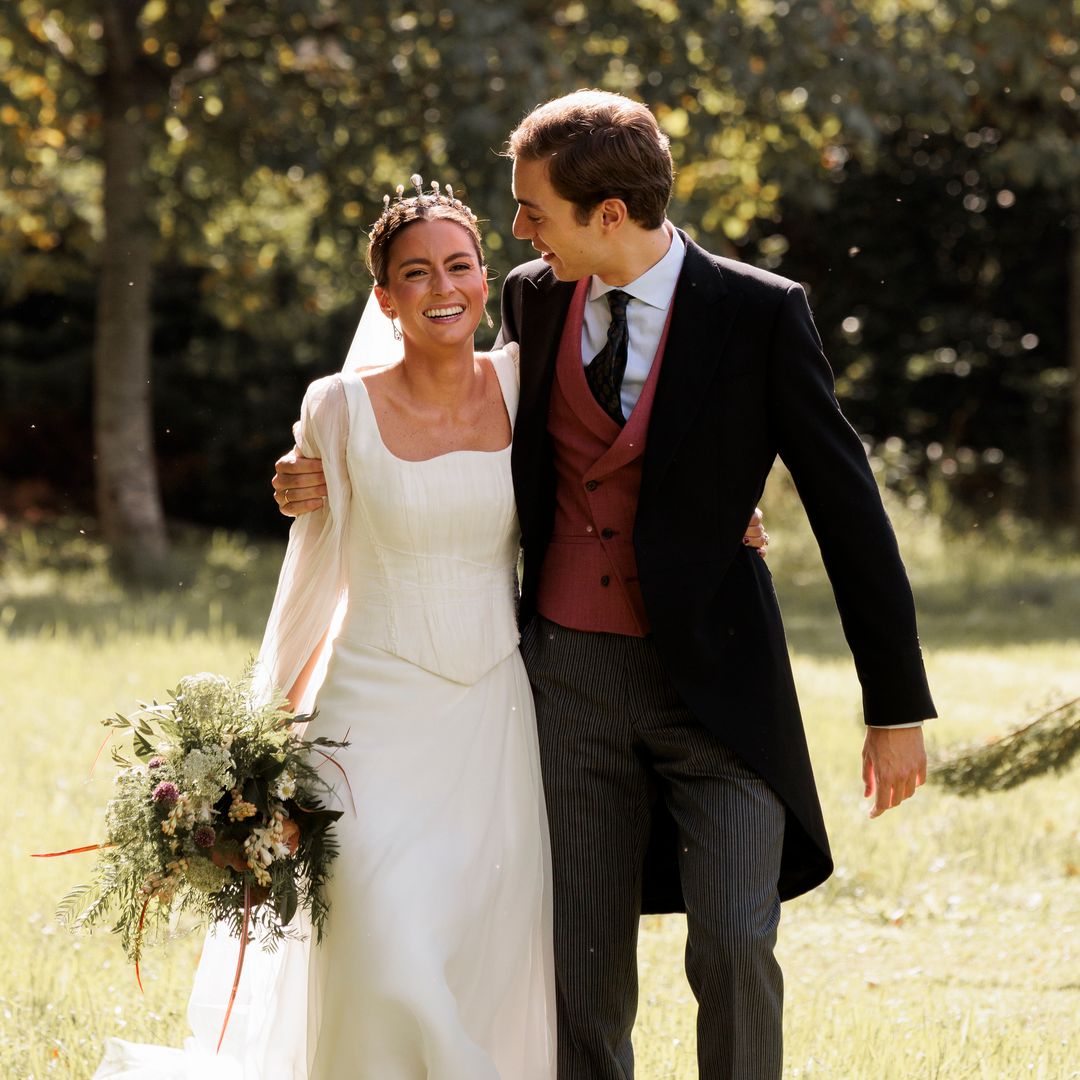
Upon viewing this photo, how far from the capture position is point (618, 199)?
342 cm

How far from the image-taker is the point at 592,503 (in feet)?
11.3

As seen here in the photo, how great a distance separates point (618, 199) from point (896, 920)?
346 cm

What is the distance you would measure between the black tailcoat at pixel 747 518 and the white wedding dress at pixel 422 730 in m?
0.43

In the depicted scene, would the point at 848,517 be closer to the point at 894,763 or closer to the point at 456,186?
the point at 894,763

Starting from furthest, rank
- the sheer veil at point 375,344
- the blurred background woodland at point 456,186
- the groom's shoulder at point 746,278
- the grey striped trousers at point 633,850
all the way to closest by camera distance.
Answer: the blurred background woodland at point 456,186 → the sheer veil at point 375,344 → the groom's shoulder at point 746,278 → the grey striped trousers at point 633,850

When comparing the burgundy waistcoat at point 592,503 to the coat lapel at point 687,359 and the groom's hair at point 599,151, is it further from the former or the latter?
the groom's hair at point 599,151

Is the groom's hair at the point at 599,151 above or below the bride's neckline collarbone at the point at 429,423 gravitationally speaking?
above

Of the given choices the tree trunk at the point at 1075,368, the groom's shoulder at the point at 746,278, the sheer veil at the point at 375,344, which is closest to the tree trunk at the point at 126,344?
the tree trunk at the point at 1075,368

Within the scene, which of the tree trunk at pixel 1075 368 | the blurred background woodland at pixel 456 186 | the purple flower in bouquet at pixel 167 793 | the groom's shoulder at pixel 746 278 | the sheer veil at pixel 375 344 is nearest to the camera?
the purple flower in bouquet at pixel 167 793

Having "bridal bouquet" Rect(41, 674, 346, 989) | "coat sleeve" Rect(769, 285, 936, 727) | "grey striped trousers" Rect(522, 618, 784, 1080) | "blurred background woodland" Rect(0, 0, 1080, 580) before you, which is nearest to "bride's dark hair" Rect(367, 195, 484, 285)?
"coat sleeve" Rect(769, 285, 936, 727)

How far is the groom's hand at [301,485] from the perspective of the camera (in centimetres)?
363

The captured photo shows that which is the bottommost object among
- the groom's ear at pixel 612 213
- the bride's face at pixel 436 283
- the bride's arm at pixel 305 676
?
the bride's arm at pixel 305 676

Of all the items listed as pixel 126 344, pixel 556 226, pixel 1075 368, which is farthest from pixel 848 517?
pixel 1075 368

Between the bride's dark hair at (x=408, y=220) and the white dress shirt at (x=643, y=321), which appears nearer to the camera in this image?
the white dress shirt at (x=643, y=321)
